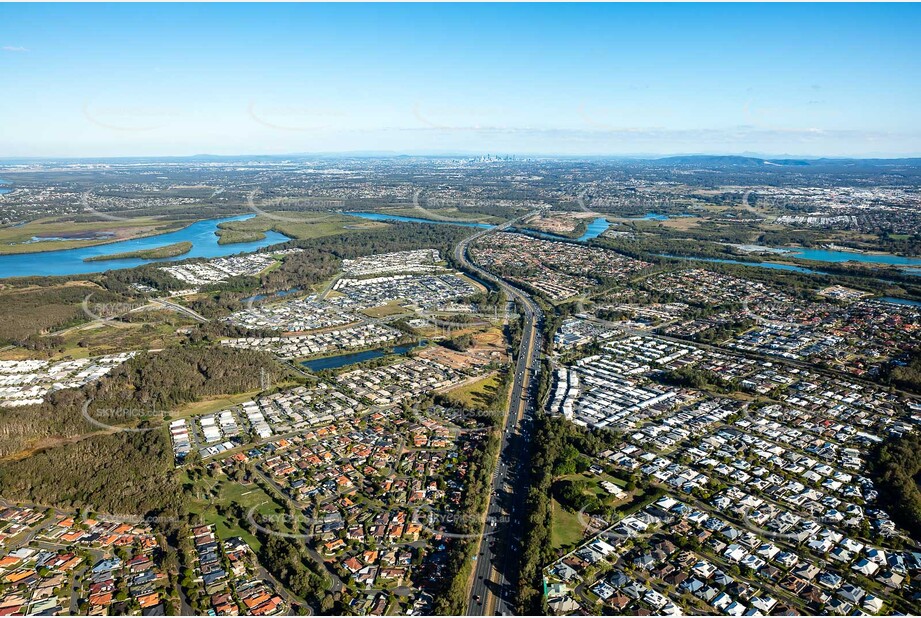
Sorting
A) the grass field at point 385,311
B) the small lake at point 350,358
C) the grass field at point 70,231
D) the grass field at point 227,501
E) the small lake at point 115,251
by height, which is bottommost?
the grass field at point 227,501

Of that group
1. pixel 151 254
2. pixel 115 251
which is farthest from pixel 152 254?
pixel 115 251

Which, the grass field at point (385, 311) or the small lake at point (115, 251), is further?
the small lake at point (115, 251)

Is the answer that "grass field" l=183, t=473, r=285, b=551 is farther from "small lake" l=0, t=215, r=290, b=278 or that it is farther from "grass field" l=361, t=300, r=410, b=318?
"small lake" l=0, t=215, r=290, b=278

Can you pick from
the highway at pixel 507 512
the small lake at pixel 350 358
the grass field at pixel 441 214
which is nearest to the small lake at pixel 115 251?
the grass field at pixel 441 214

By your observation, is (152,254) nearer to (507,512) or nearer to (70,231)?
(70,231)

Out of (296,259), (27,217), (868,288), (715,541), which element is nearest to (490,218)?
(296,259)

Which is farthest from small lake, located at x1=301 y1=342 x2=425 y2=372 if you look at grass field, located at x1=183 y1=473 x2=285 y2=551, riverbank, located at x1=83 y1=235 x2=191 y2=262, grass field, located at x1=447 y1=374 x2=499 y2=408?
riverbank, located at x1=83 y1=235 x2=191 y2=262

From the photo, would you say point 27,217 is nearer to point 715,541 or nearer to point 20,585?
point 20,585

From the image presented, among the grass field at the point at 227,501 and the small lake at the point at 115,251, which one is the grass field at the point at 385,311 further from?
the small lake at the point at 115,251
